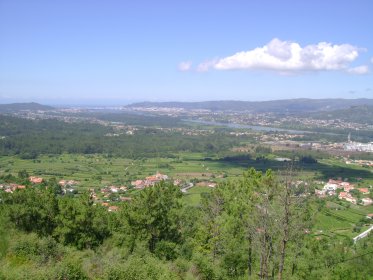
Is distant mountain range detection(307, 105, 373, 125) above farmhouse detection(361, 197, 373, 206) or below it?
above

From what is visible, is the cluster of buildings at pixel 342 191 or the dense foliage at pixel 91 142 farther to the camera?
the dense foliage at pixel 91 142

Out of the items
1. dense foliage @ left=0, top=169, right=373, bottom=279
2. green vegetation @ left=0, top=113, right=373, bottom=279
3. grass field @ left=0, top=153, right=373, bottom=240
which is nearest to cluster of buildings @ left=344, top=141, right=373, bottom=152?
grass field @ left=0, top=153, right=373, bottom=240

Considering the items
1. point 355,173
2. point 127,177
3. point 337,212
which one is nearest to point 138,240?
point 337,212

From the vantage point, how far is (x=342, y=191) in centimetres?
4347

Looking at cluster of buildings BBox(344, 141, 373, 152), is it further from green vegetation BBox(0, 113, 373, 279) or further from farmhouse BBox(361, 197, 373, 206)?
green vegetation BBox(0, 113, 373, 279)

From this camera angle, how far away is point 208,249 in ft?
44.4

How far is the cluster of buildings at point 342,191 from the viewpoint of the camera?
4012 cm

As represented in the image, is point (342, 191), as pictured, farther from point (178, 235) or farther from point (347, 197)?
point (178, 235)

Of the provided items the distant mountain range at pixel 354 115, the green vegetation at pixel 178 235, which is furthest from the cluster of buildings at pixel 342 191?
the distant mountain range at pixel 354 115

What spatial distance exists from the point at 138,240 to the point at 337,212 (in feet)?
90.7

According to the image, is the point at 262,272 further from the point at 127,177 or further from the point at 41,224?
the point at 127,177

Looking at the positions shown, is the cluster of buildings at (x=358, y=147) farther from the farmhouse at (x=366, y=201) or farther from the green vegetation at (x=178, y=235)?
the green vegetation at (x=178, y=235)

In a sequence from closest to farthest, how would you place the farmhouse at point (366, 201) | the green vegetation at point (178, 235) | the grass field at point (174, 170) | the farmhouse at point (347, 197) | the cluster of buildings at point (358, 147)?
the green vegetation at point (178, 235), the grass field at point (174, 170), the farmhouse at point (366, 201), the farmhouse at point (347, 197), the cluster of buildings at point (358, 147)

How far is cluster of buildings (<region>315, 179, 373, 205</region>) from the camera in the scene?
4012 centimetres
